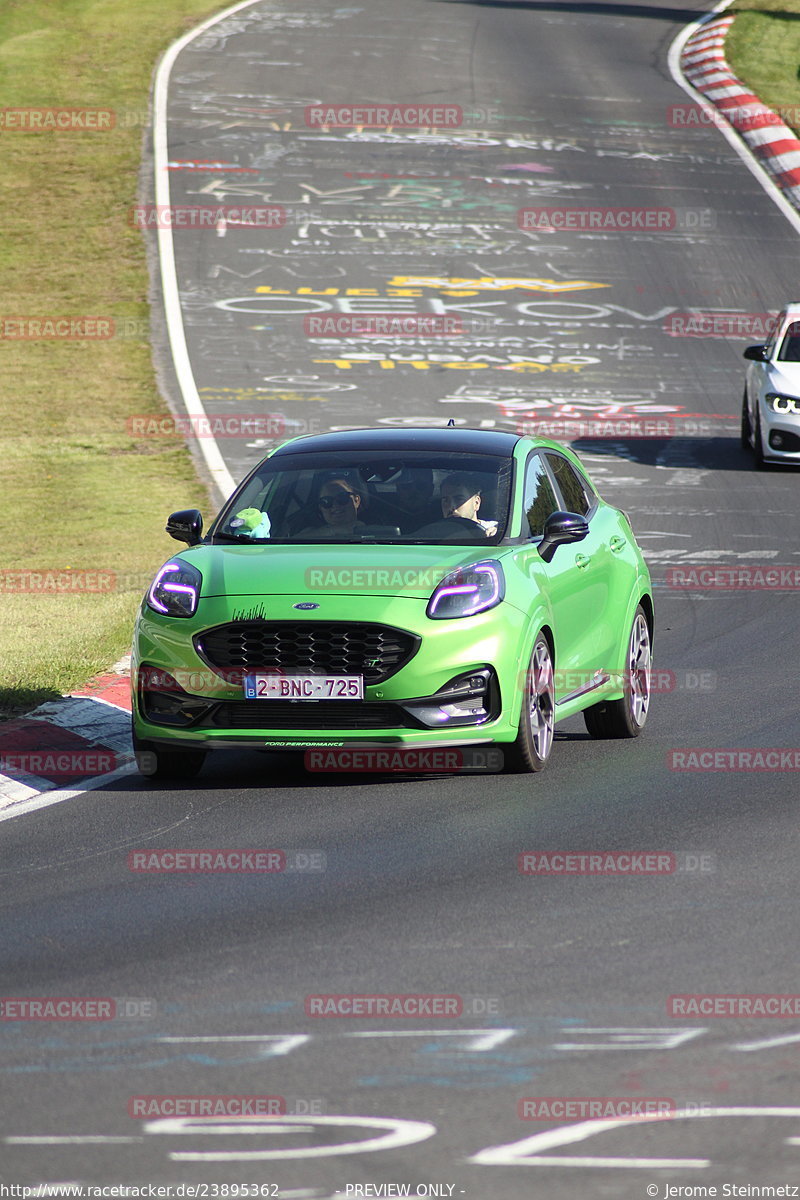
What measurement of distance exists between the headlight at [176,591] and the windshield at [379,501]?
538mm

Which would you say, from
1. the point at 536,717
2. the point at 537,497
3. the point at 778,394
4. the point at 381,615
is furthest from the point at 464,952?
the point at 778,394

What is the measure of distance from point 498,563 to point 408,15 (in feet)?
154

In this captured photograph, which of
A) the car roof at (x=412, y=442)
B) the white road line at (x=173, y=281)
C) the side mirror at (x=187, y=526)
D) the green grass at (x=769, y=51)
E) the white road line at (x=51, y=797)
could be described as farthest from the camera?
the green grass at (x=769, y=51)

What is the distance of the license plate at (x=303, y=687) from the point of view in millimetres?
8812

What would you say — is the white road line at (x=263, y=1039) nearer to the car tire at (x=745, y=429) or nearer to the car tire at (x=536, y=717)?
the car tire at (x=536, y=717)

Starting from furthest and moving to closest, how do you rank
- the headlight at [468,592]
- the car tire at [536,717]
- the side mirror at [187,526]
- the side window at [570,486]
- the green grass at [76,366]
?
the green grass at [76,366], the side window at [570,486], the side mirror at [187,526], the car tire at [536,717], the headlight at [468,592]

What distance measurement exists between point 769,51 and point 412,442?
39.2 meters

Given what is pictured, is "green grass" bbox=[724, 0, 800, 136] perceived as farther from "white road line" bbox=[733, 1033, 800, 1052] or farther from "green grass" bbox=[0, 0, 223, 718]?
"white road line" bbox=[733, 1033, 800, 1052]

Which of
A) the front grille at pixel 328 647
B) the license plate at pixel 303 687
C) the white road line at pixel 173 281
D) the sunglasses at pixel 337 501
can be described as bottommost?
the white road line at pixel 173 281

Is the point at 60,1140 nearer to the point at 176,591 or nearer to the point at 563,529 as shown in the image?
the point at 176,591

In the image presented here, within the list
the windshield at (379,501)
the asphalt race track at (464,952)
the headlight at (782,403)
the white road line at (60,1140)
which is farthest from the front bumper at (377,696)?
the headlight at (782,403)

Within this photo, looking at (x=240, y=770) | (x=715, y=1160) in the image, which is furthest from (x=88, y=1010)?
(x=240, y=770)

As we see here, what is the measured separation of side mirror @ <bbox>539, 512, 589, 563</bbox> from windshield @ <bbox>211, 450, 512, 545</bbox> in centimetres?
23

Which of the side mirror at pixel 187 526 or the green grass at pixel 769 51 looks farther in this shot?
the green grass at pixel 769 51
